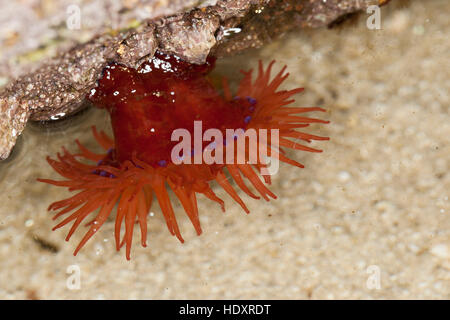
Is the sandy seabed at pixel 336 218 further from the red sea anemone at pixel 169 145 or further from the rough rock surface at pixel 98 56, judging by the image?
the rough rock surface at pixel 98 56

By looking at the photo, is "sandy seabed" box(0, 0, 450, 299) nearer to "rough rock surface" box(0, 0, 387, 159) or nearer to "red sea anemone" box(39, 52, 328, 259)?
"red sea anemone" box(39, 52, 328, 259)

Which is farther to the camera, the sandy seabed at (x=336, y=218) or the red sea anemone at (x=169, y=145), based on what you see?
the sandy seabed at (x=336, y=218)

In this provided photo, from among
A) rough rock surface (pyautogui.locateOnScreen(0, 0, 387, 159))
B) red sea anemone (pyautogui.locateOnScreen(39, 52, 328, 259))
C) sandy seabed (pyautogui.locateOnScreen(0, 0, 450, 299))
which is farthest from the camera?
sandy seabed (pyautogui.locateOnScreen(0, 0, 450, 299))

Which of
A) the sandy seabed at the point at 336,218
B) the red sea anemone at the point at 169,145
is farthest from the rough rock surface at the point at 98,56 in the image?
the sandy seabed at the point at 336,218

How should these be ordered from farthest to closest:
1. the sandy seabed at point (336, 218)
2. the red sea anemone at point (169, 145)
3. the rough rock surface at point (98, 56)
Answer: the sandy seabed at point (336, 218) < the red sea anemone at point (169, 145) < the rough rock surface at point (98, 56)

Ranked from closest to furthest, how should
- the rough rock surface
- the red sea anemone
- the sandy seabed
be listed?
the rough rock surface, the red sea anemone, the sandy seabed

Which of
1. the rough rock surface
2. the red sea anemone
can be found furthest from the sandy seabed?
the rough rock surface
